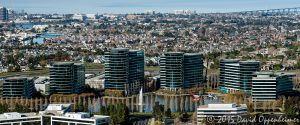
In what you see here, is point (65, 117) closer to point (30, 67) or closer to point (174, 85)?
point (174, 85)

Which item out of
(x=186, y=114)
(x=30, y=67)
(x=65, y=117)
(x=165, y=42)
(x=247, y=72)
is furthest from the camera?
(x=165, y=42)

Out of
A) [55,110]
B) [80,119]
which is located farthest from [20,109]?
[80,119]

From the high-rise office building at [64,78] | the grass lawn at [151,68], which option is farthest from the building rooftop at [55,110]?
the grass lawn at [151,68]

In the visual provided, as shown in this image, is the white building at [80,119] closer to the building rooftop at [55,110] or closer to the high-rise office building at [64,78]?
the building rooftop at [55,110]

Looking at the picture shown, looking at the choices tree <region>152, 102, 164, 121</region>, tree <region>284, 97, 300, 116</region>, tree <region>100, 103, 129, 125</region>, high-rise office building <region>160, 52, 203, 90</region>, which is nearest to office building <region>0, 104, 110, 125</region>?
tree <region>100, 103, 129, 125</region>

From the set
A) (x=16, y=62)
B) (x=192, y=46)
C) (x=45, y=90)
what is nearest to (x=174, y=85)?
(x=45, y=90)

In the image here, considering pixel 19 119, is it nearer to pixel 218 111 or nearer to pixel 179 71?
pixel 218 111

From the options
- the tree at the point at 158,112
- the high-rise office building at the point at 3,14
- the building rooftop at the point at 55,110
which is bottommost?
the tree at the point at 158,112
